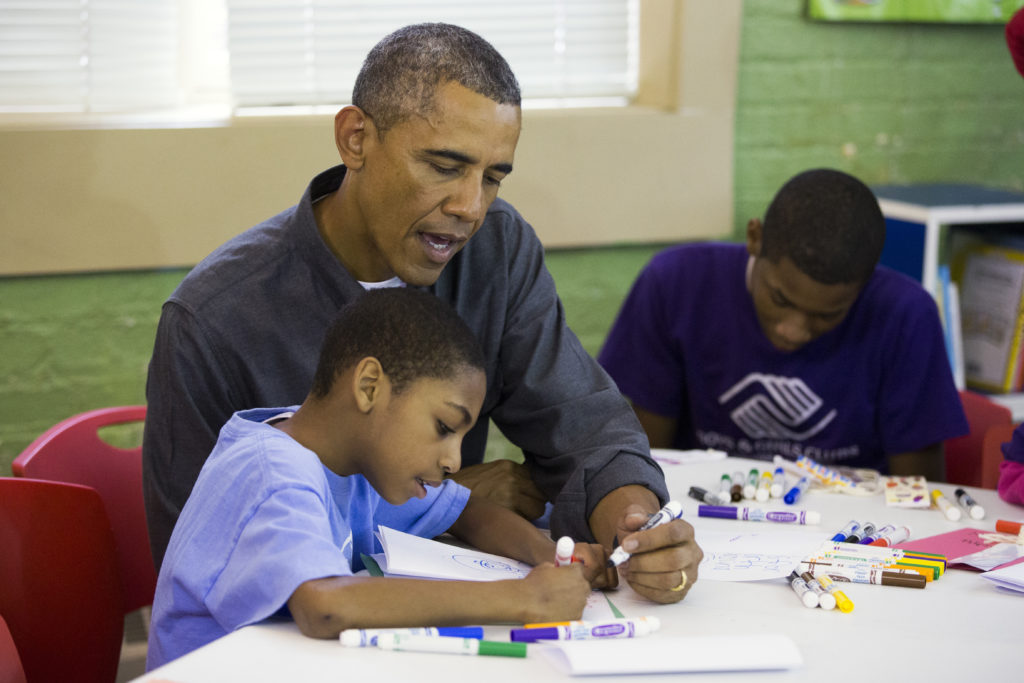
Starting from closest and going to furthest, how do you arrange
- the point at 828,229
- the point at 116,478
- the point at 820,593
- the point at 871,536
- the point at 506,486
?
the point at 820,593
the point at 871,536
the point at 506,486
the point at 116,478
the point at 828,229

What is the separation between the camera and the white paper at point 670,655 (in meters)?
1.08

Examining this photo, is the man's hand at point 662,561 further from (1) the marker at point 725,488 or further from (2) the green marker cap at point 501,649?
(1) the marker at point 725,488

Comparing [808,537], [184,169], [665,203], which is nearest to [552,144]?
[665,203]

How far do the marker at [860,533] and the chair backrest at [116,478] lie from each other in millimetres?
1263

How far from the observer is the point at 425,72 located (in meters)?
1.59

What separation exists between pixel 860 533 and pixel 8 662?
48.8 inches

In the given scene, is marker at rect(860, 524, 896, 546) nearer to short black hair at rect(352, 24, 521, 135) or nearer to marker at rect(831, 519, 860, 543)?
marker at rect(831, 519, 860, 543)

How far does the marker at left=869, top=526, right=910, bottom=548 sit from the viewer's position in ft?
5.06

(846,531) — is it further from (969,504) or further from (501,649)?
(501,649)

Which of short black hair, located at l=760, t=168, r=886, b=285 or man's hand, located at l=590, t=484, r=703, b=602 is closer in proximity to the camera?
man's hand, located at l=590, t=484, r=703, b=602

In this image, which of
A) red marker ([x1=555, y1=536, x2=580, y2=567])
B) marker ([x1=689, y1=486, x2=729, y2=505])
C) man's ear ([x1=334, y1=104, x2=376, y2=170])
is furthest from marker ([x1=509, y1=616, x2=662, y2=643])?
man's ear ([x1=334, y1=104, x2=376, y2=170])

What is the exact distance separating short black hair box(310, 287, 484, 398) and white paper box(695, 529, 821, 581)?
0.44 metres

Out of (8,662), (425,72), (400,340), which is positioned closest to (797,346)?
(425,72)

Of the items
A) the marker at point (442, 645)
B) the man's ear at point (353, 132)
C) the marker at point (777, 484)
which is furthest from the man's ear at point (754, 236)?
the marker at point (442, 645)
